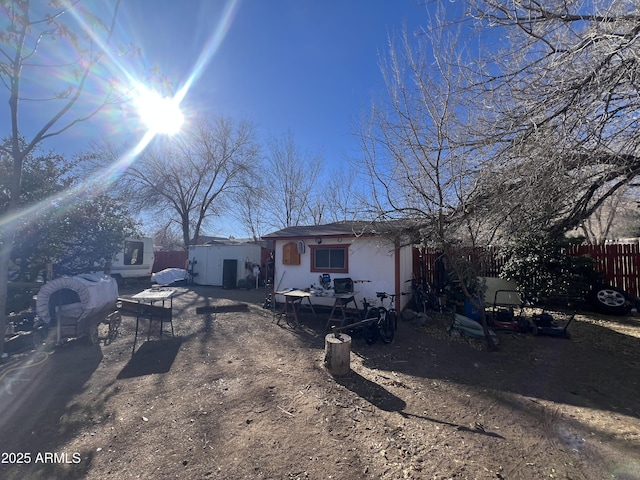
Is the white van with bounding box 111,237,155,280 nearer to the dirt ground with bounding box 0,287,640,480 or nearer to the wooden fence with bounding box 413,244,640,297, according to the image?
the dirt ground with bounding box 0,287,640,480

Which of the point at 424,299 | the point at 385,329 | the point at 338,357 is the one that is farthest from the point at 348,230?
the point at 338,357

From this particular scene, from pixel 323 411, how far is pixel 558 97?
4.87m

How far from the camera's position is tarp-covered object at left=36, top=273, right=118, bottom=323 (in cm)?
575

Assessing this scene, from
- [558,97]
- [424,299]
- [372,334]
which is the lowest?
[372,334]

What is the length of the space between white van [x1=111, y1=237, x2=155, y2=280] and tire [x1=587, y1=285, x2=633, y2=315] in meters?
17.4

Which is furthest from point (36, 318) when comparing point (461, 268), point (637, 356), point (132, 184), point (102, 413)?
point (132, 184)

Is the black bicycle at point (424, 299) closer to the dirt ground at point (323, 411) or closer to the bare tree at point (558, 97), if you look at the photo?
the dirt ground at point (323, 411)

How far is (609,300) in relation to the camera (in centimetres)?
752

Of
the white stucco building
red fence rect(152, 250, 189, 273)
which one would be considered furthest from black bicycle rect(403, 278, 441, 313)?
red fence rect(152, 250, 189, 273)

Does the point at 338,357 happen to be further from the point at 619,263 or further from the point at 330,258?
the point at 619,263

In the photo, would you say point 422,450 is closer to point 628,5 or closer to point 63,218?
point 628,5

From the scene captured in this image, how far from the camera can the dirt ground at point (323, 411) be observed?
2.52 meters

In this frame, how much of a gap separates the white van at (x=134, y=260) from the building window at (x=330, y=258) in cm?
1011

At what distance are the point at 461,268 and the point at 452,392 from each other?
2819 mm
